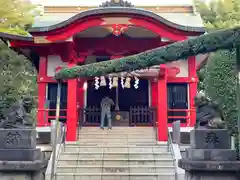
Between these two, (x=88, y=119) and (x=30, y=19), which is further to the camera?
(x=30, y=19)

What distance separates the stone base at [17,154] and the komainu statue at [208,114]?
4.20 metres

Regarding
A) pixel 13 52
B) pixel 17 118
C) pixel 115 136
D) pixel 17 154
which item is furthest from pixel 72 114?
pixel 13 52

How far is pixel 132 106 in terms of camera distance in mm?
16484

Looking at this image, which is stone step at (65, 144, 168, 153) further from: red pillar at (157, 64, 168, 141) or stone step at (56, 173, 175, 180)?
stone step at (56, 173, 175, 180)

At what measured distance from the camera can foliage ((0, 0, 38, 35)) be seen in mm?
19531

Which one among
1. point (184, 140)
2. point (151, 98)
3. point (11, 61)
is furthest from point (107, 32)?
point (11, 61)

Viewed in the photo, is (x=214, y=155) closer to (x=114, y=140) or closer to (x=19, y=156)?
(x=19, y=156)

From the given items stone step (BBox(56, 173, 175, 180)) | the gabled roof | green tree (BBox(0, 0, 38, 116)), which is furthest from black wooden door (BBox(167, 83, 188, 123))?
green tree (BBox(0, 0, 38, 116))

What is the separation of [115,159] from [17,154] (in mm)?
3413

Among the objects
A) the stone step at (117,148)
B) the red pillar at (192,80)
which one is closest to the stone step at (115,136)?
the stone step at (117,148)

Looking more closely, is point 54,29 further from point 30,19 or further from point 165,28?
point 30,19

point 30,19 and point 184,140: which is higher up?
point 30,19

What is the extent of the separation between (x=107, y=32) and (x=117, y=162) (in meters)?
6.23

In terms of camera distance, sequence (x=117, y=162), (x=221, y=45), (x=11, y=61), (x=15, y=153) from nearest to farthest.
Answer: (x=221, y=45) → (x=15, y=153) → (x=117, y=162) → (x=11, y=61)
